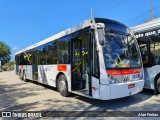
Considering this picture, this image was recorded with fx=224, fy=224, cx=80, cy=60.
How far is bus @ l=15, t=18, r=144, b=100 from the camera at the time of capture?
730 centimetres

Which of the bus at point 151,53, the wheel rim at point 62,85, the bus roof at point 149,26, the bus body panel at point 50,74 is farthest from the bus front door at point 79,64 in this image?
the bus roof at point 149,26

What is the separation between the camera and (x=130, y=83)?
7801 mm

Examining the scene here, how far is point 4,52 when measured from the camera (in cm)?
7581

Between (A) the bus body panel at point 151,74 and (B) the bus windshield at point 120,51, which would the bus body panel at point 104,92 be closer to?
(B) the bus windshield at point 120,51

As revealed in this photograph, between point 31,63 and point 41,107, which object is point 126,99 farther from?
point 31,63


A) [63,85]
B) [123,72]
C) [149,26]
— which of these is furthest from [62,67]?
[149,26]

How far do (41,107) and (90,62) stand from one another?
8.20 ft

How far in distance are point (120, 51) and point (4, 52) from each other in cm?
7304

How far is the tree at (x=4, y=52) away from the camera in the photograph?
75.2 m

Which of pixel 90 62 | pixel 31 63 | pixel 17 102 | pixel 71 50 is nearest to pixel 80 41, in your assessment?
pixel 71 50

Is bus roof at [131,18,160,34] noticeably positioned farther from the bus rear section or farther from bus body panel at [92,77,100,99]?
bus body panel at [92,77,100,99]

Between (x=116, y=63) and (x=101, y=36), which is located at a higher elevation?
(x=101, y=36)

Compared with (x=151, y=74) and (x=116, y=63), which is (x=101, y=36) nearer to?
(x=116, y=63)

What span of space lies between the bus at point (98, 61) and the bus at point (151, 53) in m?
1.21
